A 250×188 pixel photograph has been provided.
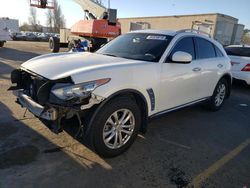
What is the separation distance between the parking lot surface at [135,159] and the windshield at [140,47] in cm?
140

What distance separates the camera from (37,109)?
320cm

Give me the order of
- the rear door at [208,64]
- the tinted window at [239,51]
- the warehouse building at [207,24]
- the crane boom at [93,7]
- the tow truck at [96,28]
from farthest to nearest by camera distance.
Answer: the warehouse building at [207,24] → the crane boom at [93,7] → the tow truck at [96,28] → the tinted window at [239,51] → the rear door at [208,64]

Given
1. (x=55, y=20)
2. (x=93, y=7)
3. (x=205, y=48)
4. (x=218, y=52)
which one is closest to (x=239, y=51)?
(x=218, y=52)

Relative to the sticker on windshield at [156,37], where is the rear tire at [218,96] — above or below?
below

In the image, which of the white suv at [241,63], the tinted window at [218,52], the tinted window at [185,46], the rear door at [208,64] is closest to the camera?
the tinted window at [185,46]

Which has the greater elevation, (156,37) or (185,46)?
(156,37)

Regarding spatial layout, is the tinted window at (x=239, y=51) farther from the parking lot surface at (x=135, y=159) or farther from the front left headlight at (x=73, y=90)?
the front left headlight at (x=73, y=90)

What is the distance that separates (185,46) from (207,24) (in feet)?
81.5

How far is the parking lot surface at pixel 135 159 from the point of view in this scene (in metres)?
2.98

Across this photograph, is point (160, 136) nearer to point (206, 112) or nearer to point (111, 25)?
point (206, 112)

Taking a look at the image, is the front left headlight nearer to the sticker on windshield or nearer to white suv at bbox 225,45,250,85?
the sticker on windshield

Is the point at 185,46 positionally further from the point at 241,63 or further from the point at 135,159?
the point at 241,63

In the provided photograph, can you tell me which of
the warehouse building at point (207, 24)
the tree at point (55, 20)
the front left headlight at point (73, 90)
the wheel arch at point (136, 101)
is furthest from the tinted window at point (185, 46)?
the tree at point (55, 20)

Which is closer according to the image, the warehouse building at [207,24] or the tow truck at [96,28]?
the tow truck at [96,28]
